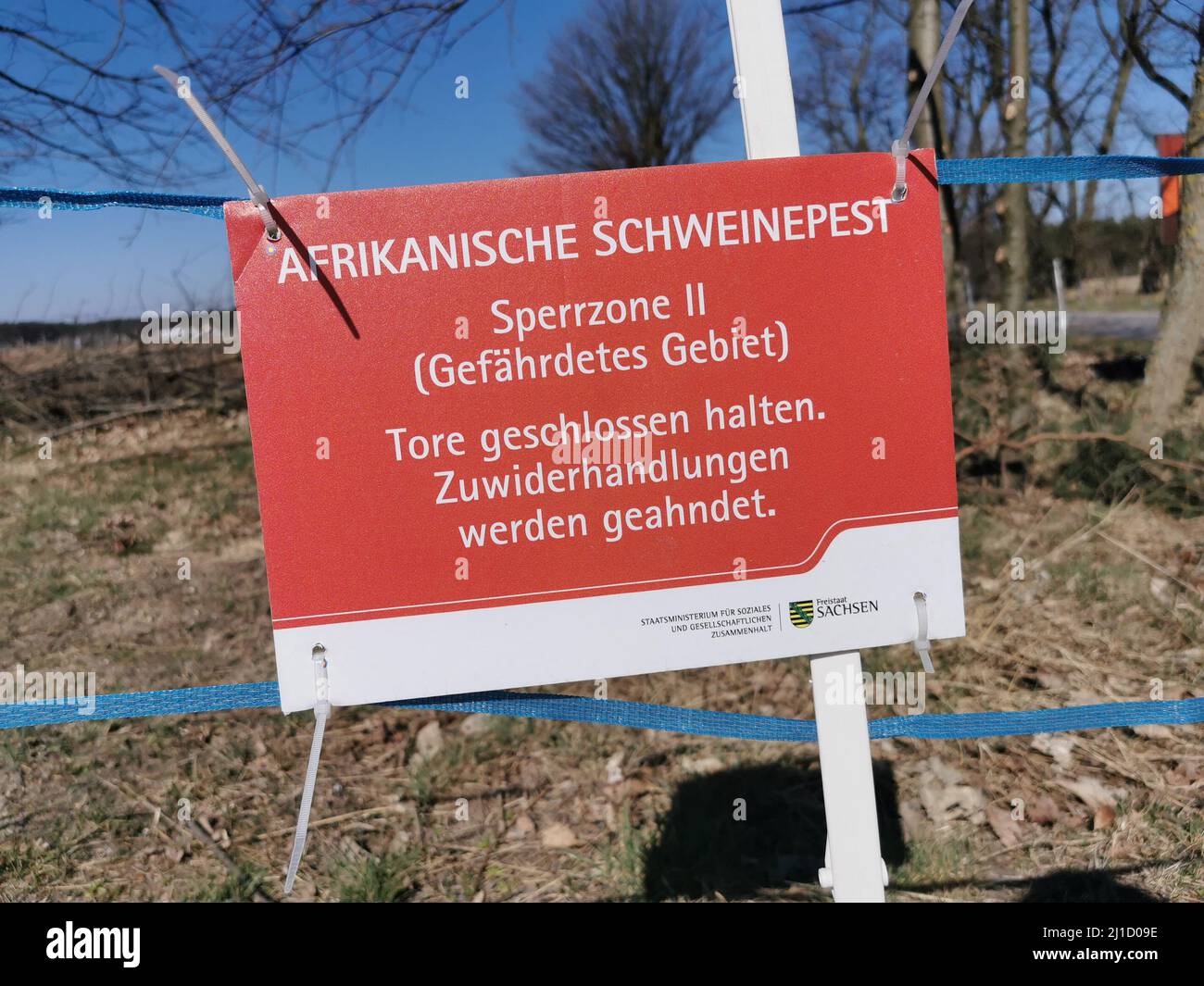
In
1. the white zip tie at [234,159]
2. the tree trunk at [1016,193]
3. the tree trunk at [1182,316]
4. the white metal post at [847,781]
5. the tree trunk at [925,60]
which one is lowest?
the white metal post at [847,781]

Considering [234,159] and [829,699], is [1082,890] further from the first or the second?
[234,159]

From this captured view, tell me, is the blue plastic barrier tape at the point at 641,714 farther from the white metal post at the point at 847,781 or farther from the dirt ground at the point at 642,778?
the dirt ground at the point at 642,778

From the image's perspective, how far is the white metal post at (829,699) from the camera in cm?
156

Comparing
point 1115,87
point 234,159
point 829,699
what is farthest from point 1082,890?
point 1115,87

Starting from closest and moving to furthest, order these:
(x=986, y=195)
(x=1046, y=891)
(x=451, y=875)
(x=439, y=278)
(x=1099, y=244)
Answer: (x=439, y=278) → (x=1046, y=891) → (x=451, y=875) → (x=986, y=195) → (x=1099, y=244)

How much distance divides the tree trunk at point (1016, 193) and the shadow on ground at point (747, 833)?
3.80m

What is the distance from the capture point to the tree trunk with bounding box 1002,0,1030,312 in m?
5.42

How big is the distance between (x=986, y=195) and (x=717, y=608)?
1617 centimetres

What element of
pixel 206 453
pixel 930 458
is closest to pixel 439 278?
pixel 930 458

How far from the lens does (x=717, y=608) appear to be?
1.60m

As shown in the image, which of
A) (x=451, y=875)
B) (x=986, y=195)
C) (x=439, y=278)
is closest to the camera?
(x=439, y=278)

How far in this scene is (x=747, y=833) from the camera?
2.70 meters

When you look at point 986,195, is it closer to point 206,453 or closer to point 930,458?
point 206,453

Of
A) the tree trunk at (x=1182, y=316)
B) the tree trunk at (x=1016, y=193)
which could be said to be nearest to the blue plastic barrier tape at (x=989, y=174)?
the tree trunk at (x=1182, y=316)
